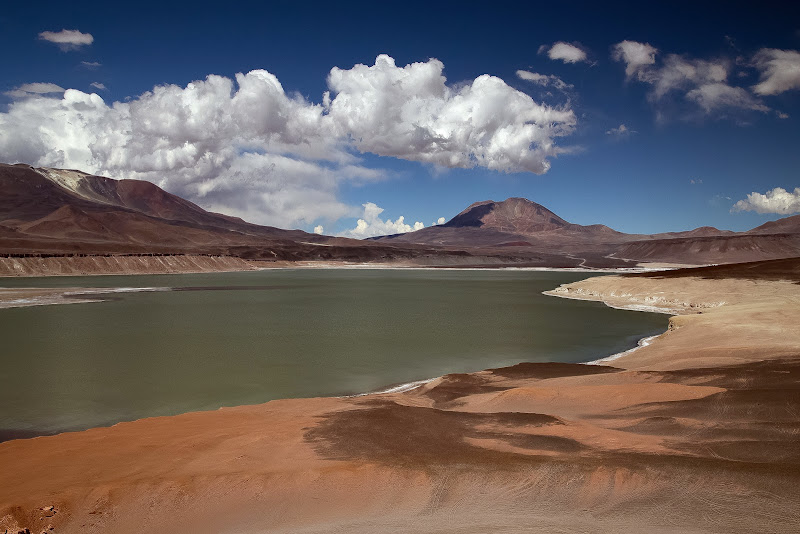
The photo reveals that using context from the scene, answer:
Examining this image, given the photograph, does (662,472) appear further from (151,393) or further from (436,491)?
(151,393)

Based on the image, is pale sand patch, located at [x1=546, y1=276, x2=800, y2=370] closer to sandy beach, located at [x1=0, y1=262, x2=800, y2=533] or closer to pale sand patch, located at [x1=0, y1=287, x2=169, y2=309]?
sandy beach, located at [x1=0, y1=262, x2=800, y2=533]

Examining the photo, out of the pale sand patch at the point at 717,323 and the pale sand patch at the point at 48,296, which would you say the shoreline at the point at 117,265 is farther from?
the pale sand patch at the point at 717,323

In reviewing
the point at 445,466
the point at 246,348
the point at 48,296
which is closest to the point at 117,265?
the point at 48,296

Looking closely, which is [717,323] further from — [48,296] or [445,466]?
[48,296]

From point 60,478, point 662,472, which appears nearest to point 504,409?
point 662,472

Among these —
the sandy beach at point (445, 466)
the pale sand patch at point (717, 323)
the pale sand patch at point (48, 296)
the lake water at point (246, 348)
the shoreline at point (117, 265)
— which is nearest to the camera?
the sandy beach at point (445, 466)

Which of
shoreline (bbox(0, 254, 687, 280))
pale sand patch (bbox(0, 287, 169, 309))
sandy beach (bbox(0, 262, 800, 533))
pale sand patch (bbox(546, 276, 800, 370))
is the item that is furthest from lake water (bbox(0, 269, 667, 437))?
shoreline (bbox(0, 254, 687, 280))

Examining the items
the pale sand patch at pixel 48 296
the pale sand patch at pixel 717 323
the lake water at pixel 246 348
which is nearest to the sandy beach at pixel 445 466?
the pale sand patch at pixel 717 323
